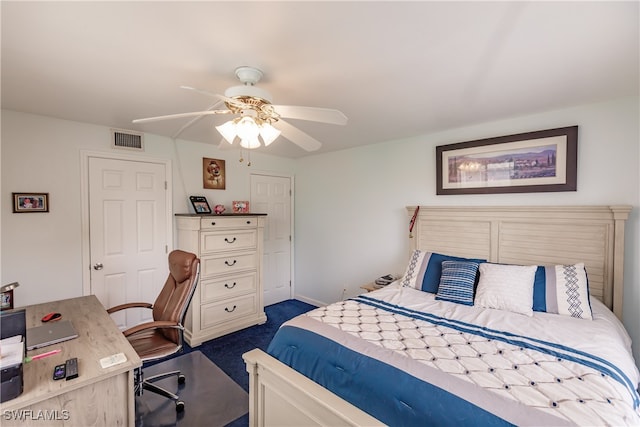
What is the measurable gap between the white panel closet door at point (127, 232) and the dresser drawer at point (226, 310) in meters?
→ 0.68

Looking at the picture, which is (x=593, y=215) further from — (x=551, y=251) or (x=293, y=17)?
(x=293, y=17)

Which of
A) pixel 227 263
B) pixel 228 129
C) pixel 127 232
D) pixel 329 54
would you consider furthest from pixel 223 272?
pixel 329 54

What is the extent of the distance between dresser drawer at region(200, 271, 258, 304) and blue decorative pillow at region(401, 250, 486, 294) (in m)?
1.90

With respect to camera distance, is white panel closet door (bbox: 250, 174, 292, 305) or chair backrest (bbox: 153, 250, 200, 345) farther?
white panel closet door (bbox: 250, 174, 292, 305)

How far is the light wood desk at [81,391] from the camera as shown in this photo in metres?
1.14

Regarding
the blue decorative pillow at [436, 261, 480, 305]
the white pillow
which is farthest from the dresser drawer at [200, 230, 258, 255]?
the white pillow

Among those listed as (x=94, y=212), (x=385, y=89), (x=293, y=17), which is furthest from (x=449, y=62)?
(x=94, y=212)

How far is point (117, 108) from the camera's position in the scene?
2434mm

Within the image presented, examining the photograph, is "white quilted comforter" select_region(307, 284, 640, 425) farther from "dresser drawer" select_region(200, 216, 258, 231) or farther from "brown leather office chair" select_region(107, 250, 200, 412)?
"dresser drawer" select_region(200, 216, 258, 231)

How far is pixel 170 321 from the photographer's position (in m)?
2.11

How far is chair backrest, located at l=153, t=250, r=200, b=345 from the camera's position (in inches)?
83.8

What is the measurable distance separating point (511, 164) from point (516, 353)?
6.02 ft

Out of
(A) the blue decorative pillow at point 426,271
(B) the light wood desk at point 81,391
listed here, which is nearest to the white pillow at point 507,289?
(A) the blue decorative pillow at point 426,271

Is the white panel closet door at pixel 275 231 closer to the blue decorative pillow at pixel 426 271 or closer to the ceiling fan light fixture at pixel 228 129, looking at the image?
the blue decorative pillow at pixel 426 271
